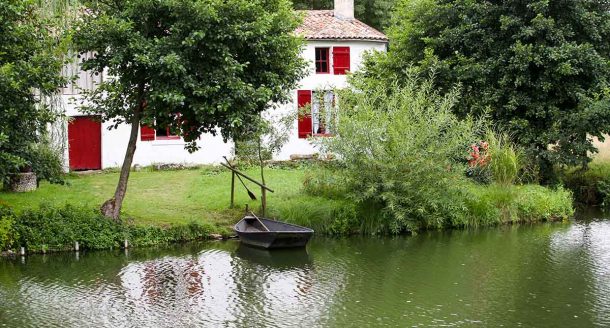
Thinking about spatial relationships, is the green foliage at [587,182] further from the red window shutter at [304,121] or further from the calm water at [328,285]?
the red window shutter at [304,121]

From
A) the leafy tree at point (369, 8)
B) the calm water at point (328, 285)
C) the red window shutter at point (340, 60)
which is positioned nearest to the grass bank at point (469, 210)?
the calm water at point (328, 285)

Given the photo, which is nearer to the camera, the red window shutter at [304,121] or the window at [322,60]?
the red window shutter at [304,121]

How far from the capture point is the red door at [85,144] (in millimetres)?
28312

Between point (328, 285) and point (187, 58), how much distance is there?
21.5 feet

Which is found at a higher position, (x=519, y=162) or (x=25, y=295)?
(x=519, y=162)

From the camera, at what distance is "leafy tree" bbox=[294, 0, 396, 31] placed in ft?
139

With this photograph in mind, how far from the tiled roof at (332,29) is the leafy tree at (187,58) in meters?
14.0

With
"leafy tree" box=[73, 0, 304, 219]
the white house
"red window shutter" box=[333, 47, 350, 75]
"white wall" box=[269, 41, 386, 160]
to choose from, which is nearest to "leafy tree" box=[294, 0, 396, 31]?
the white house

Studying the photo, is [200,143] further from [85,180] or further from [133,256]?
[133,256]

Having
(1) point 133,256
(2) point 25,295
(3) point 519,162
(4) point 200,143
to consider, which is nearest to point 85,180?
(4) point 200,143

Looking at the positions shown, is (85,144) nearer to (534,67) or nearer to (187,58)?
(187,58)

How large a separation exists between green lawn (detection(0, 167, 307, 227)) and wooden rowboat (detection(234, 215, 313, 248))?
46.0 inches

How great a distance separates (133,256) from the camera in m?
17.2

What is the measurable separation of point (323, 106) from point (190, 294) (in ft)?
30.7
